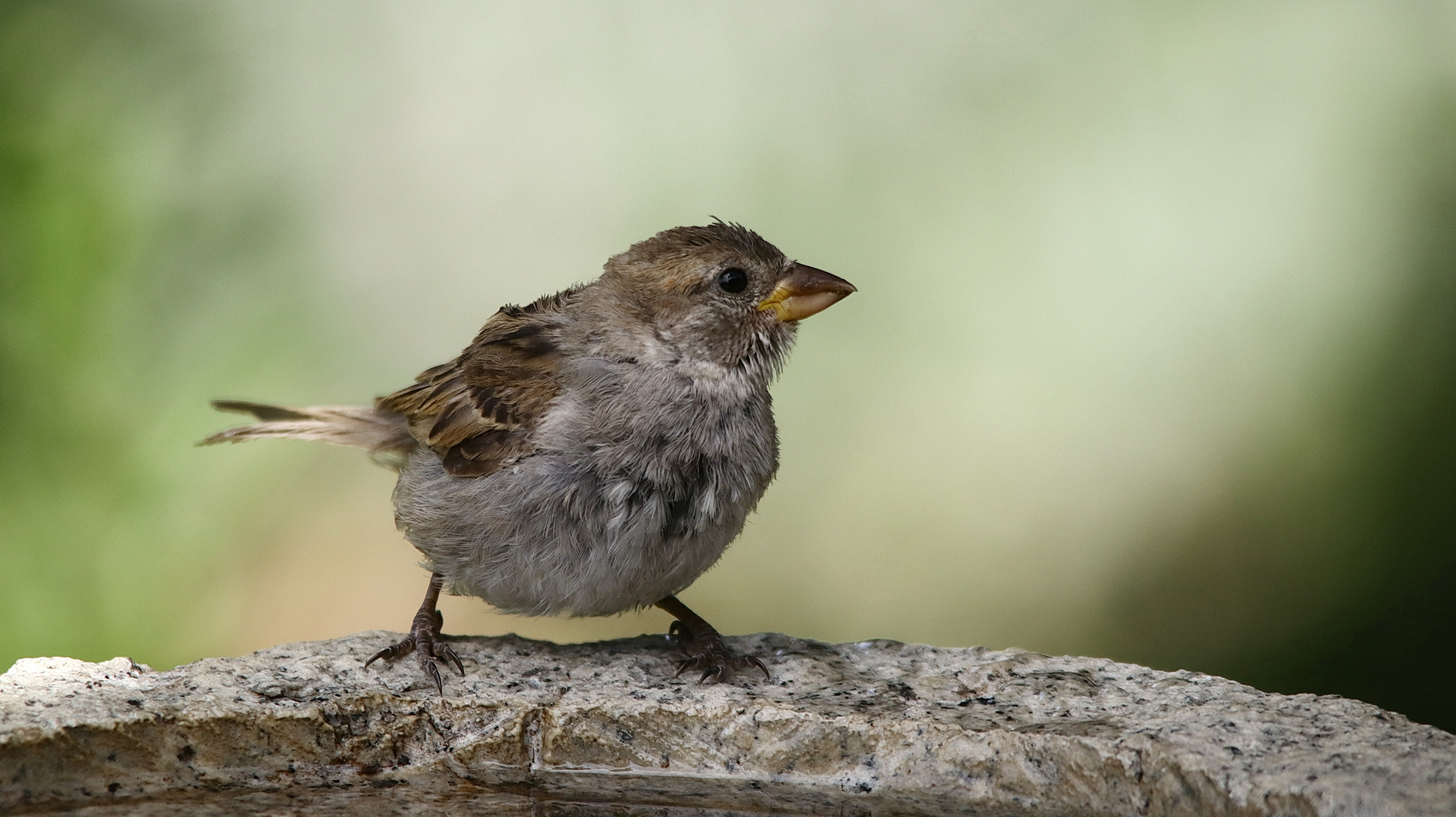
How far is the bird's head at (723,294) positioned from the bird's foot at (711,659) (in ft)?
2.52

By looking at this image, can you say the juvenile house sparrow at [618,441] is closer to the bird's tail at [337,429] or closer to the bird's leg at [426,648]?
the bird's leg at [426,648]

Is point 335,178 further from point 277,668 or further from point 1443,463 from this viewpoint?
point 1443,463

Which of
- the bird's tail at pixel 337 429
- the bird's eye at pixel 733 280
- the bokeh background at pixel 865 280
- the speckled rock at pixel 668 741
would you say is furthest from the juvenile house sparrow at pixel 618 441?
the bokeh background at pixel 865 280

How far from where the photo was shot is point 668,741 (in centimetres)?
314

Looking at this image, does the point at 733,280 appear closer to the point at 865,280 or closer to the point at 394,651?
the point at 394,651

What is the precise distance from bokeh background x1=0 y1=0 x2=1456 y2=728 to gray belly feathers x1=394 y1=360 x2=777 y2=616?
6.82 ft

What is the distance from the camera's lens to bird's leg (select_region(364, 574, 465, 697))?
3457 millimetres

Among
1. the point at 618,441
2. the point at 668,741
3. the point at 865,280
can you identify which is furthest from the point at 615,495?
the point at 865,280

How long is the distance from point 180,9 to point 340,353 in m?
1.60

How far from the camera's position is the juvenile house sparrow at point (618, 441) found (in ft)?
11.2

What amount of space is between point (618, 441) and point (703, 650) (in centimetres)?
65

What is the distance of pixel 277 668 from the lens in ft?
10.9

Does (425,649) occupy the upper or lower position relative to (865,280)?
lower

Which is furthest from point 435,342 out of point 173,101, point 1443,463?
point 1443,463
